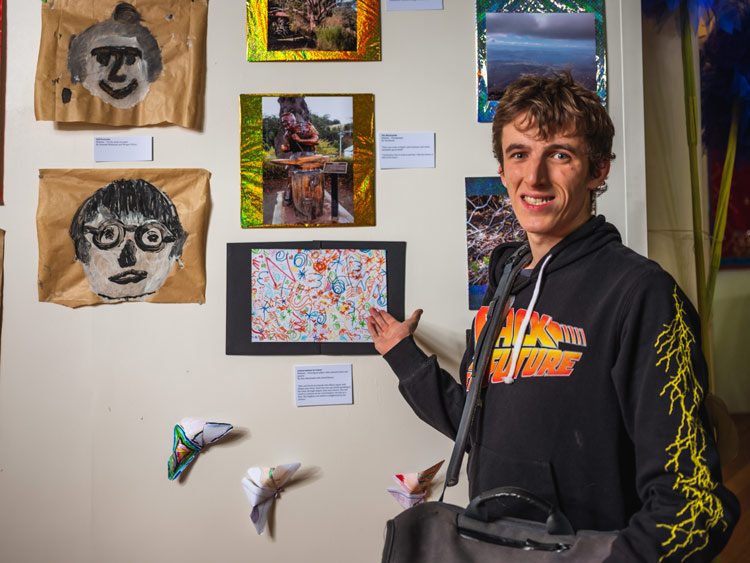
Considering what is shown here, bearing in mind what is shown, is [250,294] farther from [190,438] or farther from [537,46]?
[537,46]

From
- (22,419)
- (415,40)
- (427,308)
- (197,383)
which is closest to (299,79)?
(415,40)

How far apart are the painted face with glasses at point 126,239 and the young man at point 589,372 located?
2.75 feet

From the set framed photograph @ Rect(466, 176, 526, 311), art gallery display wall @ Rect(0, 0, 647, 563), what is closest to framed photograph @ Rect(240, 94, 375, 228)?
art gallery display wall @ Rect(0, 0, 647, 563)

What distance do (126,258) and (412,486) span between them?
889mm

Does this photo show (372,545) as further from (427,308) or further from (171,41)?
(171,41)

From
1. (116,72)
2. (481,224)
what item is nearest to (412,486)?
(481,224)

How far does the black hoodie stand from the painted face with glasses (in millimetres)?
873

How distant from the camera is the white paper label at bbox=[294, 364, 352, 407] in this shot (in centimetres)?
139

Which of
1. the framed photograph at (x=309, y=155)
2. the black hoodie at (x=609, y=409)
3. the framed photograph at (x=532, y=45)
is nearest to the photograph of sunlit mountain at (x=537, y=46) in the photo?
the framed photograph at (x=532, y=45)

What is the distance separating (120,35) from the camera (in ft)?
4.59

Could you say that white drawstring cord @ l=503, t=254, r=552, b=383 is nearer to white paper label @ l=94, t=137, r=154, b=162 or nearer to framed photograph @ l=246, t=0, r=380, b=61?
framed photograph @ l=246, t=0, r=380, b=61

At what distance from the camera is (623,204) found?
4.59ft

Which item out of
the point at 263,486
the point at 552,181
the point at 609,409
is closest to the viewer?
the point at 609,409

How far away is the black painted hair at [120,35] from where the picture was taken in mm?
1396
